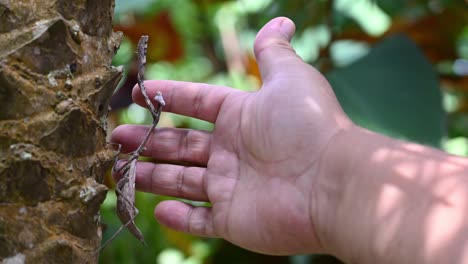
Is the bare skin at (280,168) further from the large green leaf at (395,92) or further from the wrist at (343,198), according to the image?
the large green leaf at (395,92)

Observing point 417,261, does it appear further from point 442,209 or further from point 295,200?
point 295,200

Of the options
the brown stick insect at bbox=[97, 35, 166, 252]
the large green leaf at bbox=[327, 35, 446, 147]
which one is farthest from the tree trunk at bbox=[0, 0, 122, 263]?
the large green leaf at bbox=[327, 35, 446, 147]

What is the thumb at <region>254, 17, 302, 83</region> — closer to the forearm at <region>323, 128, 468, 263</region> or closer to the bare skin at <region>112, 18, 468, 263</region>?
the bare skin at <region>112, 18, 468, 263</region>

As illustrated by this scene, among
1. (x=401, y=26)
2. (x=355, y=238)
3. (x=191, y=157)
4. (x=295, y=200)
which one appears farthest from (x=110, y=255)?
(x=401, y=26)

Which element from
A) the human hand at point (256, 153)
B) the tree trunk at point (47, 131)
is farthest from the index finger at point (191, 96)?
the tree trunk at point (47, 131)

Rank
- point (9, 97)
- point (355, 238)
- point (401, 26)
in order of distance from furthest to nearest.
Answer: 1. point (401, 26)
2. point (355, 238)
3. point (9, 97)

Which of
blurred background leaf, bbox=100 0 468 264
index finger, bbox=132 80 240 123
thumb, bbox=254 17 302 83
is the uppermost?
thumb, bbox=254 17 302 83

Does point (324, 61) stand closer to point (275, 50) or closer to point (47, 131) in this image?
point (275, 50)

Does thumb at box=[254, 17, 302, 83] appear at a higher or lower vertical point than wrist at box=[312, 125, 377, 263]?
higher

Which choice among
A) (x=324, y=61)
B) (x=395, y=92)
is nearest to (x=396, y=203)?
(x=395, y=92)
